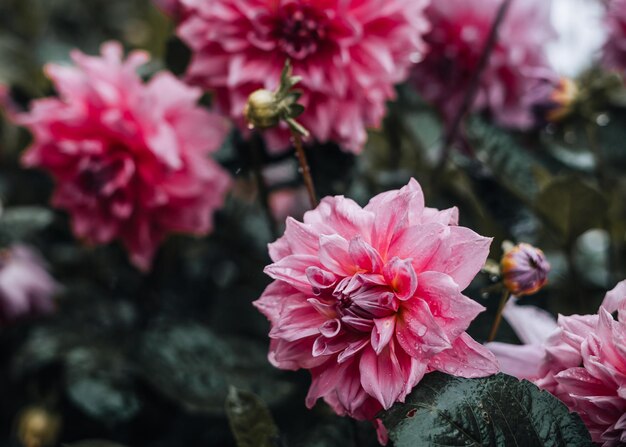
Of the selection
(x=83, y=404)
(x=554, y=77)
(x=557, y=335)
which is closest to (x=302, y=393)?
(x=83, y=404)

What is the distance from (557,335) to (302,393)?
380 millimetres

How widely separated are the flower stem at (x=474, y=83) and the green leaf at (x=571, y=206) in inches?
5.5

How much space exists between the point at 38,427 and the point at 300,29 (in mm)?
580

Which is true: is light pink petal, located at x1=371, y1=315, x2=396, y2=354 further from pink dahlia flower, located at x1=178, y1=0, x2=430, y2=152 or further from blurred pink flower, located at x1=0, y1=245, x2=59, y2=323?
blurred pink flower, located at x1=0, y1=245, x2=59, y2=323

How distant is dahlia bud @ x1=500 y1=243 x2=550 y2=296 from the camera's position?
0.52 m

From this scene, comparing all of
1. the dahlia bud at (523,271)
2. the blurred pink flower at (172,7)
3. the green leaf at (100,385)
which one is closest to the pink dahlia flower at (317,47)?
the blurred pink flower at (172,7)

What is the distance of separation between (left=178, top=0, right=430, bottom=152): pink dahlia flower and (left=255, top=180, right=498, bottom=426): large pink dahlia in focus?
26 centimetres

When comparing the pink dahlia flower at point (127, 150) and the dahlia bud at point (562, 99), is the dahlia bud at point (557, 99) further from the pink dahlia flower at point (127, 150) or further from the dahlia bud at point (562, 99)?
the pink dahlia flower at point (127, 150)

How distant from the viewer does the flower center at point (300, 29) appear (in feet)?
2.22

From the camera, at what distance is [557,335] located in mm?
473

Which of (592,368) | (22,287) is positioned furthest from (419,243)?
(22,287)

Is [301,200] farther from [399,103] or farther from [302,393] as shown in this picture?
[302,393]

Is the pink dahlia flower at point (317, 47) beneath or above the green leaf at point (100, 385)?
above

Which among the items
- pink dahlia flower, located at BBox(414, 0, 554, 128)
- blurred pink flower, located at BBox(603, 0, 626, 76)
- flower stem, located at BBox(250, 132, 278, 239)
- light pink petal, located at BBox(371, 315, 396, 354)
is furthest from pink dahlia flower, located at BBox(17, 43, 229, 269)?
blurred pink flower, located at BBox(603, 0, 626, 76)
